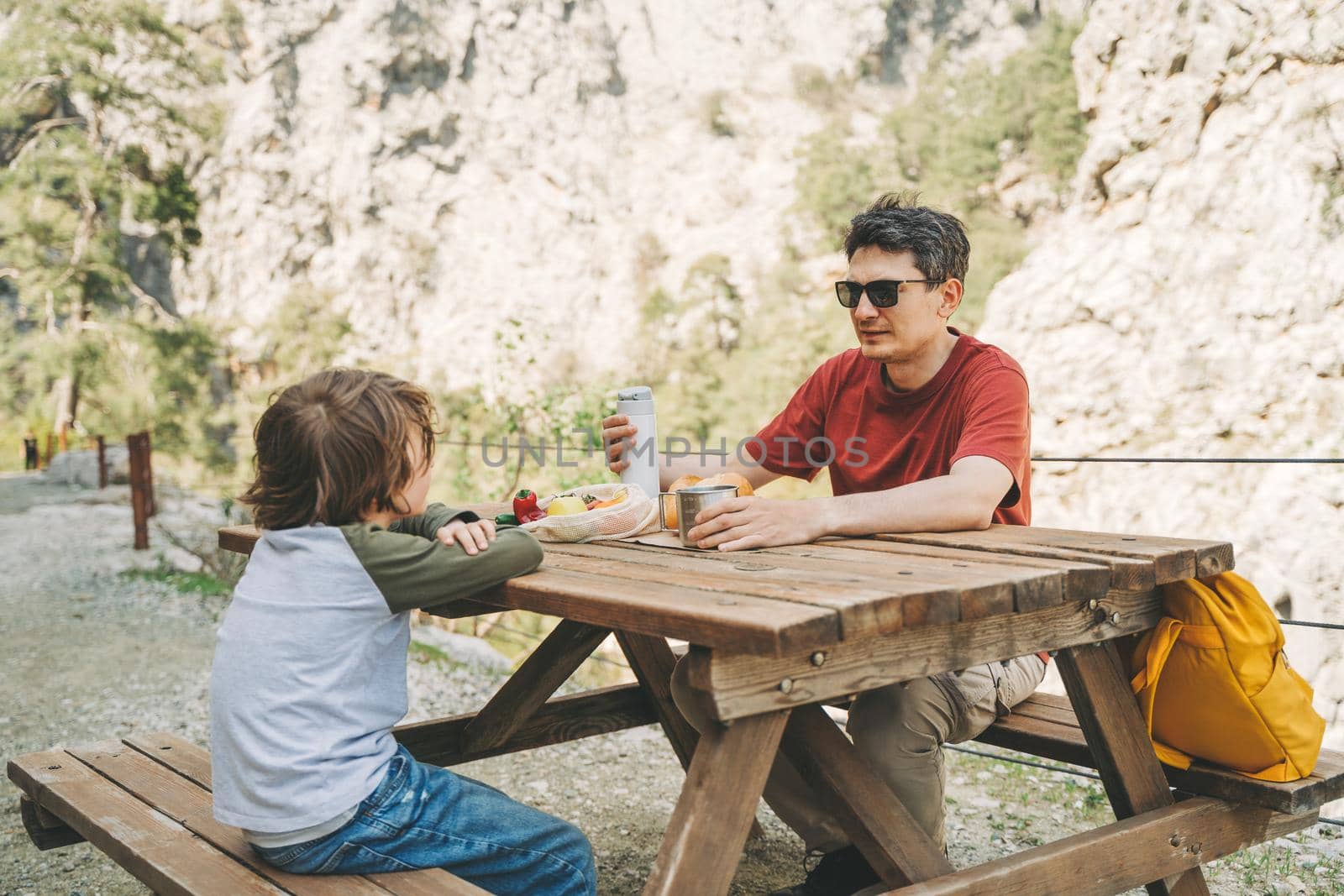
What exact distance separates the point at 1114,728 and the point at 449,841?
1.08 m

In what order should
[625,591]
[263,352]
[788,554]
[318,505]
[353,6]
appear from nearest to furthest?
[625,591]
[318,505]
[788,554]
[263,352]
[353,6]

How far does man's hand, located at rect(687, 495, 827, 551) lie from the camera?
6.28 feet

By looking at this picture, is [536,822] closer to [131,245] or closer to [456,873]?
[456,873]

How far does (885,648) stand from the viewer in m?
1.50

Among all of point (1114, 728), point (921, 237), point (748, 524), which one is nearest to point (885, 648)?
point (748, 524)

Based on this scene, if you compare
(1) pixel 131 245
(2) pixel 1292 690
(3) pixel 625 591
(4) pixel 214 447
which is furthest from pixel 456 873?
(1) pixel 131 245

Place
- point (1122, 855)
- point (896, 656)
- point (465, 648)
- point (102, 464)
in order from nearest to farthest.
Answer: point (896, 656), point (1122, 855), point (465, 648), point (102, 464)

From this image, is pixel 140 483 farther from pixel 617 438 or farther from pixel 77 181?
pixel 77 181

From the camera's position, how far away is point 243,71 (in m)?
29.4

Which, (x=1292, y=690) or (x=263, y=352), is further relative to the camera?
(x=263, y=352)

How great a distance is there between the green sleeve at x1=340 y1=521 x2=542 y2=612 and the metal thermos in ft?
2.04

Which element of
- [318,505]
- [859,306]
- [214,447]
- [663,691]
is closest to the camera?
[318,505]

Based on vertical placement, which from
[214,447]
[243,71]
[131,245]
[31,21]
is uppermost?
[243,71]

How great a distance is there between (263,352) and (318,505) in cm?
2780
